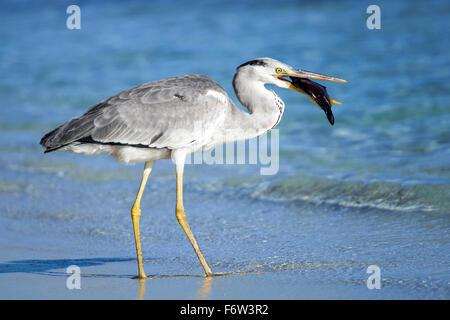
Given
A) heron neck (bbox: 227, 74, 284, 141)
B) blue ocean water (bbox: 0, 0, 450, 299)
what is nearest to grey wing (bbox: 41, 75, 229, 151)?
heron neck (bbox: 227, 74, 284, 141)

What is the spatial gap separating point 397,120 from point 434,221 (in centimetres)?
461

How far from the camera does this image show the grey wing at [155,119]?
6.21 m

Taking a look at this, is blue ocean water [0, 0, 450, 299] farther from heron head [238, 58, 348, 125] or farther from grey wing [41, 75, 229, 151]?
heron head [238, 58, 348, 125]

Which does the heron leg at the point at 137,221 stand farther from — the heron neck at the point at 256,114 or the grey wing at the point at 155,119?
the heron neck at the point at 256,114

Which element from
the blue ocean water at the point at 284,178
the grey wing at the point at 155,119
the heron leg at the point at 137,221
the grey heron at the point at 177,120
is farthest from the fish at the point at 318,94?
the heron leg at the point at 137,221

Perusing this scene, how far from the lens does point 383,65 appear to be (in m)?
14.3

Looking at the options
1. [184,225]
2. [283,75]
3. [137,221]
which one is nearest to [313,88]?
[283,75]

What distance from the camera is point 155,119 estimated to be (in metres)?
6.35

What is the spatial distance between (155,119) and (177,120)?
8.5 inches

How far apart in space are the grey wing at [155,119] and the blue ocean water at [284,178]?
3.72 feet

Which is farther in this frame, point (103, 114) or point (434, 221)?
point (434, 221)

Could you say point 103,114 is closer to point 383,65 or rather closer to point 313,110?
point 313,110

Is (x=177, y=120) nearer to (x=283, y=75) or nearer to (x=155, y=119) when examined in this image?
(x=155, y=119)
